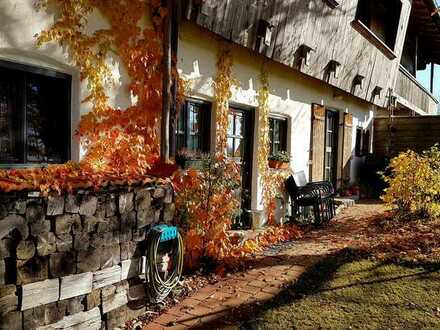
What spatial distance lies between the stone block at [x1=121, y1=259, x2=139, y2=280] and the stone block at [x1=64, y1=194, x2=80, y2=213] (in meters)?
0.70

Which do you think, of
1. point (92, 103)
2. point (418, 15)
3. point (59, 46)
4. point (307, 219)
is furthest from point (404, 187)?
point (418, 15)

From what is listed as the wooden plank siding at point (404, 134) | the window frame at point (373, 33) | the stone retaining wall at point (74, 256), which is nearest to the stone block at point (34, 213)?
the stone retaining wall at point (74, 256)

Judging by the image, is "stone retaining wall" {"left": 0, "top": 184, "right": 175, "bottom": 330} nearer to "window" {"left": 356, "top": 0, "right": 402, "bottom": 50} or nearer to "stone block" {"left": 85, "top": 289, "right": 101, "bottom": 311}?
"stone block" {"left": 85, "top": 289, "right": 101, "bottom": 311}

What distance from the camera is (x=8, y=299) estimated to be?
2.55 meters

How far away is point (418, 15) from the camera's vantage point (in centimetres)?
1316

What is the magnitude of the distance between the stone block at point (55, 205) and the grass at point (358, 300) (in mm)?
1687

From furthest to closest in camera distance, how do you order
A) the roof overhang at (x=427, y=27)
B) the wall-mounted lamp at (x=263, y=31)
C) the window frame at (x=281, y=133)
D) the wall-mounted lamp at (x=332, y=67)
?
the roof overhang at (x=427, y=27) < the wall-mounted lamp at (x=332, y=67) < the window frame at (x=281, y=133) < the wall-mounted lamp at (x=263, y=31)

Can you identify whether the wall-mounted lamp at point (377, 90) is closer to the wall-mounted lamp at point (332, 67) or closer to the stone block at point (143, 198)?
the wall-mounted lamp at point (332, 67)

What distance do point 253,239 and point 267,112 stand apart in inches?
89.1

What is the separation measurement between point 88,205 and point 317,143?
6689 mm

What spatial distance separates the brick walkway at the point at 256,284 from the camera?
3.49 m

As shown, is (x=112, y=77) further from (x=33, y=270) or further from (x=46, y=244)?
(x=33, y=270)

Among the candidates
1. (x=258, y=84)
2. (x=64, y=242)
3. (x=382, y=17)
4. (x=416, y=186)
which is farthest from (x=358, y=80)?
(x=64, y=242)

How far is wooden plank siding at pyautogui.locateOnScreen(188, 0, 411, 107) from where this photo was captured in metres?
5.33
